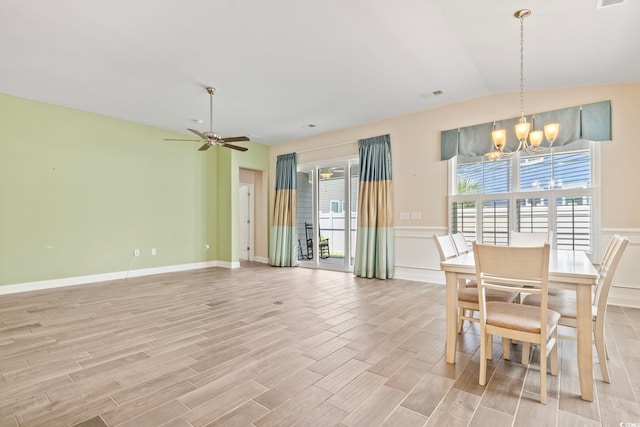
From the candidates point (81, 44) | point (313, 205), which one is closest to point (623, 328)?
point (313, 205)

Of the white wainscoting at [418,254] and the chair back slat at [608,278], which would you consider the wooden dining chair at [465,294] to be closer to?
the chair back slat at [608,278]

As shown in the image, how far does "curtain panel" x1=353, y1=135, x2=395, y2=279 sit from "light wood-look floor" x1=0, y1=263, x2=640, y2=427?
1674mm

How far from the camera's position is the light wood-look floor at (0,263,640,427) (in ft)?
5.65

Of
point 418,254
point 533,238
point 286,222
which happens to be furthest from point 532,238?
point 286,222

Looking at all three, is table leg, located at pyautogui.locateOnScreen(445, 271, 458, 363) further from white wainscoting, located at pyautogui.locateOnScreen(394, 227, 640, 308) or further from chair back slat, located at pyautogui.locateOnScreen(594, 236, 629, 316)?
white wainscoting, located at pyautogui.locateOnScreen(394, 227, 640, 308)

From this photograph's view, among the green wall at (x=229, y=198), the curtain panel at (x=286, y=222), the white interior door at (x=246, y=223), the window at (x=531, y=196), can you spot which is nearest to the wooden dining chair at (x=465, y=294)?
the window at (x=531, y=196)

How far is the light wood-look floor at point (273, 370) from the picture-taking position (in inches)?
67.9

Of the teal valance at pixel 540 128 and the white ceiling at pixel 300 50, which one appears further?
the teal valance at pixel 540 128

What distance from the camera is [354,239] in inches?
251

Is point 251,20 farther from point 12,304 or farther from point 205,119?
point 12,304

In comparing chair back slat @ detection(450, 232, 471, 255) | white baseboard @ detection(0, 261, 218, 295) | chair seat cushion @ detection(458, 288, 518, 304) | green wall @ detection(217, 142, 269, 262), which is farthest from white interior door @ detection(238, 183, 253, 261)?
chair seat cushion @ detection(458, 288, 518, 304)

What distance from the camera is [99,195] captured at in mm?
5465

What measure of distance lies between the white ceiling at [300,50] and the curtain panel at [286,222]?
2.32 meters

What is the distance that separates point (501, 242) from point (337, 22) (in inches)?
154
